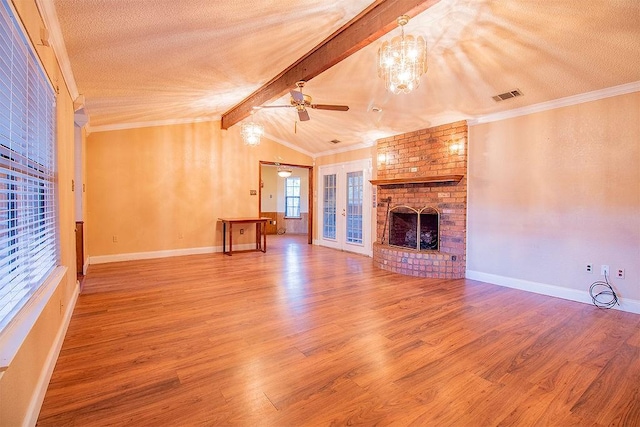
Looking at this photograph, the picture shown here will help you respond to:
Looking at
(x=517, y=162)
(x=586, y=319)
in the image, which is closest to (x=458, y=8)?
(x=517, y=162)

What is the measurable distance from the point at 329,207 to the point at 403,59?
558 cm

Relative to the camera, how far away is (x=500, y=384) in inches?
78.6

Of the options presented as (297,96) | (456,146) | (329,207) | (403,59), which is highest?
(297,96)

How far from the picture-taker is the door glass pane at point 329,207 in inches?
302

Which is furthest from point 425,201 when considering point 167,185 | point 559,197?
point 167,185

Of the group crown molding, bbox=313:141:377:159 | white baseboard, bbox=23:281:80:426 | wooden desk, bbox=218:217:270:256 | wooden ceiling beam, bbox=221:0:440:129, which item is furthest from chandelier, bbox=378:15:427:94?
wooden desk, bbox=218:217:270:256

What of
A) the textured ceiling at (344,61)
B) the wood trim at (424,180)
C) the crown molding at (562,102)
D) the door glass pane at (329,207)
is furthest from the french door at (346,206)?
the crown molding at (562,102)

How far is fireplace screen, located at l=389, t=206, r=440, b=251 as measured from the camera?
517cm

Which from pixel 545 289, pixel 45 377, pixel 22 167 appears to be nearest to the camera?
pixel 22 167

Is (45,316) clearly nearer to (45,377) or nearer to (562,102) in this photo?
(45,377)

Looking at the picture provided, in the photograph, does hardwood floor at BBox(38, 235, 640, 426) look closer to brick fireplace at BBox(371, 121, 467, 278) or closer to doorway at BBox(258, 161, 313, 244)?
brick fireplace at BBox(371, 121, 467, 278)

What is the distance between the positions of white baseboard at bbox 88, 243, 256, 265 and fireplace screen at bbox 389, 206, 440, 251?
3433 millimetres

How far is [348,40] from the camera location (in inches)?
113

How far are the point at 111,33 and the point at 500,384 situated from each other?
3746 mm
